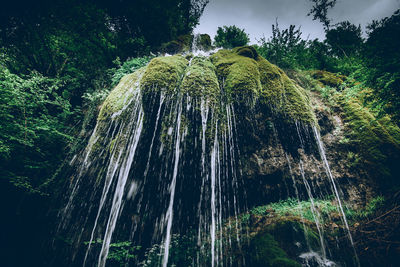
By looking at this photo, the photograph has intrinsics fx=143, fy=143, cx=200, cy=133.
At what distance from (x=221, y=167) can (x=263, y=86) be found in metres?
2.84

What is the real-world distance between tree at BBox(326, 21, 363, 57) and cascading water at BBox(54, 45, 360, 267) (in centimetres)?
1204

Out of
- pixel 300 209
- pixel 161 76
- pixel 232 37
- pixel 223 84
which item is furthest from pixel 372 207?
pixel 232 37

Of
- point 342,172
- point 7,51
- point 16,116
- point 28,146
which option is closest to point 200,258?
point 342,172

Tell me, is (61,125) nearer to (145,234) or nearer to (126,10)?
(145,234)

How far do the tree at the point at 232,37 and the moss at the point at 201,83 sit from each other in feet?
29.1

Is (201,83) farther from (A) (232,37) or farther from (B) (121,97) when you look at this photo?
(A) (232,37)

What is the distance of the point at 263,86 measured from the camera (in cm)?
450

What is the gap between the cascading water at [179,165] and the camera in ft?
12.1

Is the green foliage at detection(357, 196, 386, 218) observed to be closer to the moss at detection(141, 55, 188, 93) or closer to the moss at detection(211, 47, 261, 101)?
the moss at detection(211, 47, 261, 101)

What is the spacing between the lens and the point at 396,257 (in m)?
3.05

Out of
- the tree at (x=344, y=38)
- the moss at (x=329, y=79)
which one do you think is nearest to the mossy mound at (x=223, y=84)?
the moss at (x=329, y=79)

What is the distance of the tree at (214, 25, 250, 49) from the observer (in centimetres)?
1159

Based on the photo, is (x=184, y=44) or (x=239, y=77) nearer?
(x=239, y=77)

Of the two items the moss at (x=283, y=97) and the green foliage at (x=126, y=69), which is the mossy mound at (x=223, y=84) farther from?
the green foliage at (x=126, y=69)
